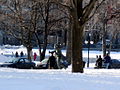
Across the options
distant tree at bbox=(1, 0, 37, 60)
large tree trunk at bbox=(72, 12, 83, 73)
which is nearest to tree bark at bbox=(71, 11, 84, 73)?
large tree trunk at bbox=(72, 12, 83, 73)

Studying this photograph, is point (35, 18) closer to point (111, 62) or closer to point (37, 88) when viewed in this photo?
point (111, 62)

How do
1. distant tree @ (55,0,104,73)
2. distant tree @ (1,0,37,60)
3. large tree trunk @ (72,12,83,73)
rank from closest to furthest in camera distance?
distant tree @ (55,0,104,73) < large tree trunk @ (72,12,83,73) < distant tree @ (1,0,37,60)

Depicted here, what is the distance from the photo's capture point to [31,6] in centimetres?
3566

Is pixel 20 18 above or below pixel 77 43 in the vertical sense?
above

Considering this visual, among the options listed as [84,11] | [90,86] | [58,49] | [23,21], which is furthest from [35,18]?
[90,86]

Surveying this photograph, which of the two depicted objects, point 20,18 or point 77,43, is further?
point 20,18

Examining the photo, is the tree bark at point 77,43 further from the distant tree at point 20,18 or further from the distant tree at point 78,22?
the distant tree at point 20,18

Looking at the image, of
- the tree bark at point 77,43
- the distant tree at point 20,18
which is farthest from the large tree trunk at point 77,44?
the distant tree at point 20,18

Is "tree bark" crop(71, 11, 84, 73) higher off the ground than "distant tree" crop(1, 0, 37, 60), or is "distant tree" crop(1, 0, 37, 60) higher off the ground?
"distant tree" crop(1, 0, 37, 60)

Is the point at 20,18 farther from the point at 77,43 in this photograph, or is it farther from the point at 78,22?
the point at 78,22

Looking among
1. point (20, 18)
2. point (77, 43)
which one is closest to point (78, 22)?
point (77, 43)

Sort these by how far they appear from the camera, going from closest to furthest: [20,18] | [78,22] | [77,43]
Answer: [78,22] < [77,43] < [20,18]

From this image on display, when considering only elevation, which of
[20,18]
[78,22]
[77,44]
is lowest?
[77,44]

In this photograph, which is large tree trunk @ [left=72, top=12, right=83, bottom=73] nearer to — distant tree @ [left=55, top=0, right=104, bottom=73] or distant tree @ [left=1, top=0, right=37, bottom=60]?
distant tree @ [left=55, top=0, right=104, bottom=73]
